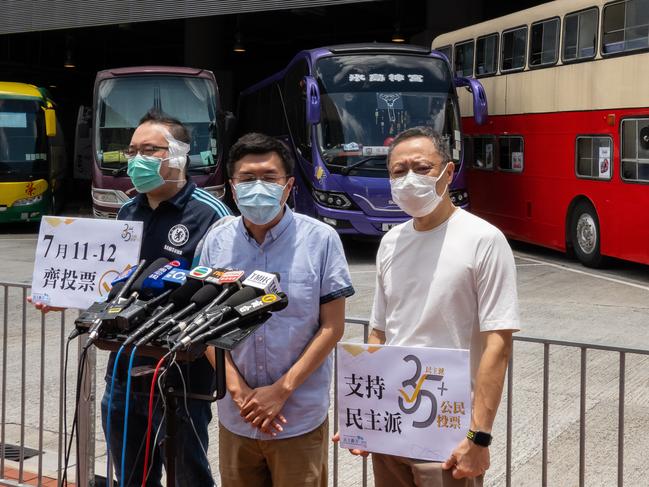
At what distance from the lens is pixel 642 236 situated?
13.5m

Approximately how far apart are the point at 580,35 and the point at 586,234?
3.12 meters

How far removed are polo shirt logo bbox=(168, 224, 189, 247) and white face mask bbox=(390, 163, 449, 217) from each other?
108 centimetres

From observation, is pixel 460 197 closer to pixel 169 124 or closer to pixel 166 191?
pixel 169 124

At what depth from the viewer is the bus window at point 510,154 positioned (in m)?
17.0

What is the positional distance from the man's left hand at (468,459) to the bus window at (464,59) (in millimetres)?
15893

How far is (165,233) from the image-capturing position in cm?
417

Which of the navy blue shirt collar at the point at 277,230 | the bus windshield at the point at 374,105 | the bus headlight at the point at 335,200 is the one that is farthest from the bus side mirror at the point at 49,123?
the navy blue shirt collar at the point at 277,230

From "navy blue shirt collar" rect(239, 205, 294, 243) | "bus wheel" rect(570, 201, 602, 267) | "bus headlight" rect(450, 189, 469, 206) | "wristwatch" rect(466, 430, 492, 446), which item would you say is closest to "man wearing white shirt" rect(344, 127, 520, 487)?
"wristwatch" rect(466, 430, 492, 446)

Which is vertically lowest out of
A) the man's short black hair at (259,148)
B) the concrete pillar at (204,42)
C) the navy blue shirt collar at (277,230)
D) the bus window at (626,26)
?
the navy blue shirt collar at (277,230)

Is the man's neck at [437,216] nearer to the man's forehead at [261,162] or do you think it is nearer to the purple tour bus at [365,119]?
the man's forehead at [261,162]

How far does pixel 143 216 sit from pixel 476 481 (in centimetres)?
193

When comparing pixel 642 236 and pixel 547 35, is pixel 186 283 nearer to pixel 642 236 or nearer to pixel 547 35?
pixel 642 236

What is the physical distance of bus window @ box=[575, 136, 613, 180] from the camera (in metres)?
14.3

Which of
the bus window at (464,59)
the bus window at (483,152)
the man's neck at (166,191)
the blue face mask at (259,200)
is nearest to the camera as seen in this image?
the blue face mask at (259,200)
